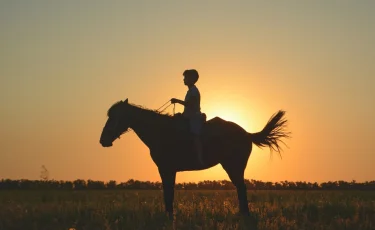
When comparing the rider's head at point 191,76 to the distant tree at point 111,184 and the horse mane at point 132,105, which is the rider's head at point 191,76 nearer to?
the horse mane at point 132,105

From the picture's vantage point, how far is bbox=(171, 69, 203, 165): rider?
1285cm

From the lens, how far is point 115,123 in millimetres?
13023

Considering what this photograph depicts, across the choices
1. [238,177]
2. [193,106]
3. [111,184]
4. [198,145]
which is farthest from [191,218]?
[111,184]

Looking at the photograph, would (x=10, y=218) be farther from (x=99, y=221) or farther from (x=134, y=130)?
(x=134, y=130)

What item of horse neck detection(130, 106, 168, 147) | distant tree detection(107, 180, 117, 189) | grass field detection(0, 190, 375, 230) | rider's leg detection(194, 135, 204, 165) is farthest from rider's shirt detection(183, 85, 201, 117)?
distant tree detection(107, 180, 117, 189)

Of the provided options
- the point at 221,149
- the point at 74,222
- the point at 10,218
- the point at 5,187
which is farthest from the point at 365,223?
the point at 5,187

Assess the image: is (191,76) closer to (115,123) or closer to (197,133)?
(197,133)

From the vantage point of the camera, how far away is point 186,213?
12.8 m

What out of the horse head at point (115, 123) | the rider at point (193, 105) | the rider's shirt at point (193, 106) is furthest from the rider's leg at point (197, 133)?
the horse head at point (115, 123)

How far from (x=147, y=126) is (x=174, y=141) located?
767 mm

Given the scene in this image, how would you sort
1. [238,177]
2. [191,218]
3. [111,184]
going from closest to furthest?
1. [191,218]
2. [238,177]
3. [111,184]

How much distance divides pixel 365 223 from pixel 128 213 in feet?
17.6

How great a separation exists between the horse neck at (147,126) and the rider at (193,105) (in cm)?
68

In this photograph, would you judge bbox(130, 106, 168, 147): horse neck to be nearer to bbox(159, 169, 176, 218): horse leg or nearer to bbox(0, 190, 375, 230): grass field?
bbox(159, 169, 176, 218): horse leg
